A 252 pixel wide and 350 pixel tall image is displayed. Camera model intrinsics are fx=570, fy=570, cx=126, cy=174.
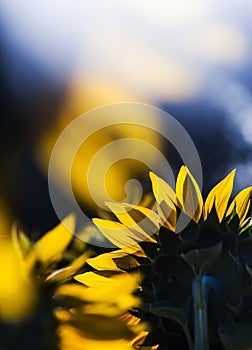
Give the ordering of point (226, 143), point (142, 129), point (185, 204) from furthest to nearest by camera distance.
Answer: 1. point (226, 143)
2. point (142, 129)
3. point (185, 204)

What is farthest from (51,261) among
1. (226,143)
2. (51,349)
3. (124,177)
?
(226,143)

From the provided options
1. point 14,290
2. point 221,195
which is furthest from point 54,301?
point 221,195

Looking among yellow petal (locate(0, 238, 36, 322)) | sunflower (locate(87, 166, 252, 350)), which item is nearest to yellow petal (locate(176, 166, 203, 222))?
sunflower (locate(87, 166, 252, 350))

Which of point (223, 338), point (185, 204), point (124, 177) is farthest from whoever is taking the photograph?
point (124, 177)

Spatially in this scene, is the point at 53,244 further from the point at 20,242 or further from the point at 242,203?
the point at 242,203

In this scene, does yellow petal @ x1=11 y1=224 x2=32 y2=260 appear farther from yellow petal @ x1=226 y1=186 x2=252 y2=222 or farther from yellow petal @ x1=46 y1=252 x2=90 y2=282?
yellow petal @ x1=226 y1=186 x2=252 y2=222

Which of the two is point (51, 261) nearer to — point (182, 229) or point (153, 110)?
point (182, 229)
